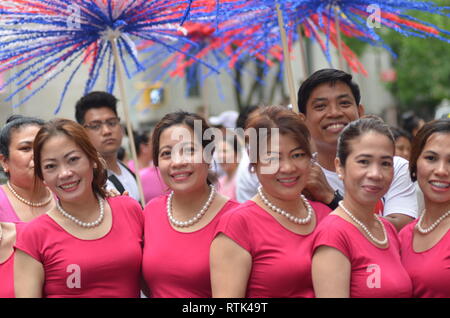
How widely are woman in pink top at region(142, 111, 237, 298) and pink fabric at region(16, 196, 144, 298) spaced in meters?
0.09

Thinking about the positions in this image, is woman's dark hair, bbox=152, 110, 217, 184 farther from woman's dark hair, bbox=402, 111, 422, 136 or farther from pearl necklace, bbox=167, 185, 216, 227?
woman's dark hair, bbox=402, 111, 422, 136

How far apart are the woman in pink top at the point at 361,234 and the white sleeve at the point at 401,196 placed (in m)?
0.48

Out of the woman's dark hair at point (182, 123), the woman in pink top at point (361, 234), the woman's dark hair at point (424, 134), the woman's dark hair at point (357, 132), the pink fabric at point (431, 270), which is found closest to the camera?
the woman in pink top at point (361, 234)

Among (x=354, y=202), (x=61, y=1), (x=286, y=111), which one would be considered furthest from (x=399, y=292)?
(x=61, y=1)

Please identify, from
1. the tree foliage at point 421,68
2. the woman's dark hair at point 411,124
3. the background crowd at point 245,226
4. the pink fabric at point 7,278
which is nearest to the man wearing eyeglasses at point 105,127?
the background crowd at point 245,226

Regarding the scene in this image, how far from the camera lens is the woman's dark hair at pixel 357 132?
9.05ft

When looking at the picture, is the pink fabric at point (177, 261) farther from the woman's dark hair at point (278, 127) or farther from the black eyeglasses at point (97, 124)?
the black eyeglasses at point (97, 124)

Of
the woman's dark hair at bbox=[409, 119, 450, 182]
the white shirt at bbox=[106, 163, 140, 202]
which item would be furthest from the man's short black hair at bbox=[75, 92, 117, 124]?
the woman's dark hair at bbox=[409, 119, 450, 182]

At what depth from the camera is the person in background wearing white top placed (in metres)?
3.40

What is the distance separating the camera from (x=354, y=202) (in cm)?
273
